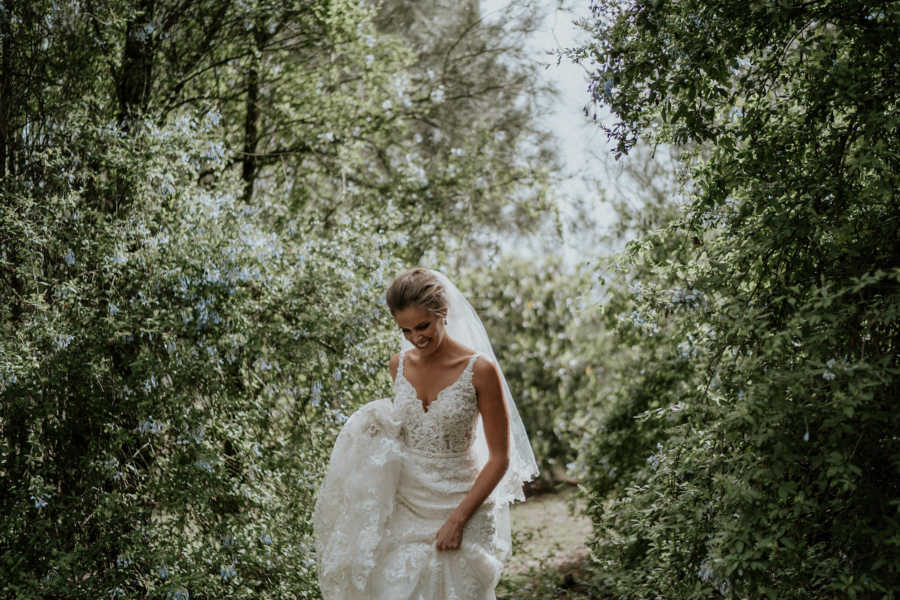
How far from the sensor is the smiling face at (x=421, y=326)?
10.0 feet

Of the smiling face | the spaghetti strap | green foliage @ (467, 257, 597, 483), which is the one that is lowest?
green foliage @ (467, 257, 597, 483)

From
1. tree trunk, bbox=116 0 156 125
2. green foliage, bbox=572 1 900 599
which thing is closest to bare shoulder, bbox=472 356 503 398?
green foliage, bbox=572 1 900 599

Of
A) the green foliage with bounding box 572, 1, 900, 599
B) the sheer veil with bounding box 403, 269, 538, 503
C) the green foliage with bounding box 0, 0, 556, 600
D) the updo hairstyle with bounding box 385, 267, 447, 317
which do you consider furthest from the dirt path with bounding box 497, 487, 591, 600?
the updo hairstyle with bounding box 385, 267, 447, 317

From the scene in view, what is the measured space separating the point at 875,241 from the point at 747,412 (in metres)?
0.86

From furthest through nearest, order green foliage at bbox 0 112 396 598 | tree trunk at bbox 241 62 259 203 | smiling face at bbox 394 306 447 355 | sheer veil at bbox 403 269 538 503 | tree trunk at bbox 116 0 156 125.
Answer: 1. tree trunk at bbox 241 62 259 203
2. tree trunk at bbox 116 0 156 125
3. green foliage at bbox 0 112 396 598
4. sheer veil at bbox 403 269 538 503
5. smiling face at bbox 394 306 447 355

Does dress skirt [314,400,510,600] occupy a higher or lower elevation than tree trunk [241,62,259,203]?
lower

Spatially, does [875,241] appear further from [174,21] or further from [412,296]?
[174,21]

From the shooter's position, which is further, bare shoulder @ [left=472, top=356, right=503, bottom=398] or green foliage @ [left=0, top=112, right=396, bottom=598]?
green foliage @ [left=0, top=112, right=396, bottom=598]

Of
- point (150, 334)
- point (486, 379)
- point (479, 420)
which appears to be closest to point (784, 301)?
point (486, 379)

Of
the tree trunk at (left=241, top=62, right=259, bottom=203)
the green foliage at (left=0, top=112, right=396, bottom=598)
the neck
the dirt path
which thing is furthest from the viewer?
the tree trunk at (left=241, top=62, right=259, bottom=203)

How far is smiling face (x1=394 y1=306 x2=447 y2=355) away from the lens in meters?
3.06

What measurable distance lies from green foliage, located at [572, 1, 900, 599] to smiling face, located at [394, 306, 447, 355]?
38.5 inches

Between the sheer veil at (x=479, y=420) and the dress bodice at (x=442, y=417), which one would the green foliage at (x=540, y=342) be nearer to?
the sheer veil at (x=479, y=420)

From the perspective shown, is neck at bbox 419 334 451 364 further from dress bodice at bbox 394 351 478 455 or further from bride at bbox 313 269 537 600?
dress bodice at bbox 394 351 478 455
